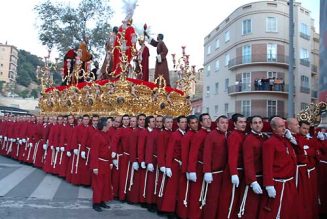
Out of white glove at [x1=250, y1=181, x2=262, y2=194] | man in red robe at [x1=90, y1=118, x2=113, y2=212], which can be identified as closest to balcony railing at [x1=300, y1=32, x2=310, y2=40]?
man in red robe at [x1=90, y1=118, x2=113, y2=212]

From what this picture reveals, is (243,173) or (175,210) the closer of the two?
(243,173)

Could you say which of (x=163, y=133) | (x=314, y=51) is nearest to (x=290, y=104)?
(x=163, y=133)

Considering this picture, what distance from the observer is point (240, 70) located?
37500 millimetres

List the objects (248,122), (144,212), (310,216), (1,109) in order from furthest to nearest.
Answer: (1,109)
(144,212)
(248,122)
(310,216)

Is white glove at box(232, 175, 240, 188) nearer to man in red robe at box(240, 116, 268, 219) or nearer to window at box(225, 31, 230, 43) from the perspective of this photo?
man in red robe at box(240, 116, 268, 219)

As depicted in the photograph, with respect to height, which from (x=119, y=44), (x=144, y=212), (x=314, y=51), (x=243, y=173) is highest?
(x=314, y=51)

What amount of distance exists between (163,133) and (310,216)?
10.1 feet

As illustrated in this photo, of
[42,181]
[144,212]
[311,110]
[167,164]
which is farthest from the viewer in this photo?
[42,181]

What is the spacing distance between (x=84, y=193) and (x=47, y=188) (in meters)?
1.06

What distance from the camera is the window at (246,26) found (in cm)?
3666

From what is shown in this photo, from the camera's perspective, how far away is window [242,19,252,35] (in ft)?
120

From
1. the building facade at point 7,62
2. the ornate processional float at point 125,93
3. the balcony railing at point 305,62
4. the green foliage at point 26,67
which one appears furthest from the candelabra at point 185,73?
the building facade at point 7,62

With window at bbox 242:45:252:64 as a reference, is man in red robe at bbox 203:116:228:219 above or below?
below

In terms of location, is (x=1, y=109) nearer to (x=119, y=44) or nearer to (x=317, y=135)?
(x=119, y=44)
